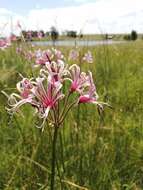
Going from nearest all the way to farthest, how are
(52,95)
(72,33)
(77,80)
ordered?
1. (52,95)
2. (77,80)
3. (72,33)

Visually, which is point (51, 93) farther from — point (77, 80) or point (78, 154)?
point (78, 154)

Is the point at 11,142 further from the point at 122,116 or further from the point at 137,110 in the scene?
the point at 137,110

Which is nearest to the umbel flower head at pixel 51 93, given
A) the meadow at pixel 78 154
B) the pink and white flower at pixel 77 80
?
the pink and white flower at pixel 77 80

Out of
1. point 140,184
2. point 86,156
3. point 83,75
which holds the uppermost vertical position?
point 83,75

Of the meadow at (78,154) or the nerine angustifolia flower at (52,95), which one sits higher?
the nerine angustifolia flower at (52,95)

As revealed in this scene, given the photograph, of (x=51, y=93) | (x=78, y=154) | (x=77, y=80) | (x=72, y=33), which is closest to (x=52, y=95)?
(x=51, y=93)

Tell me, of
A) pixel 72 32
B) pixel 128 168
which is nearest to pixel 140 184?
pixel 128 168

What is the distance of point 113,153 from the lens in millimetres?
2584

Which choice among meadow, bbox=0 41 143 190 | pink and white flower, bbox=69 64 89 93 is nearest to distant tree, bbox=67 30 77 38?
meadow, bbox=0 41 143 190

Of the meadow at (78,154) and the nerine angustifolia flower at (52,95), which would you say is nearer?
the nerine angustifolia flower at (52,95)

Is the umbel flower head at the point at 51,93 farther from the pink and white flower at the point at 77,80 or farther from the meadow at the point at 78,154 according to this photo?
the meadow at the point at 78,154

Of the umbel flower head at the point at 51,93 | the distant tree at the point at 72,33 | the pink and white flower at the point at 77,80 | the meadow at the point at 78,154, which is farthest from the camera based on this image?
the distant tree at the point at 72,33

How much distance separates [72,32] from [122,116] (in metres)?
0.91

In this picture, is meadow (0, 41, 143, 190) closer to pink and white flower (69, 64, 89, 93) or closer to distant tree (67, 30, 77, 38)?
pink and white flower (69, 64, 89, 93)
